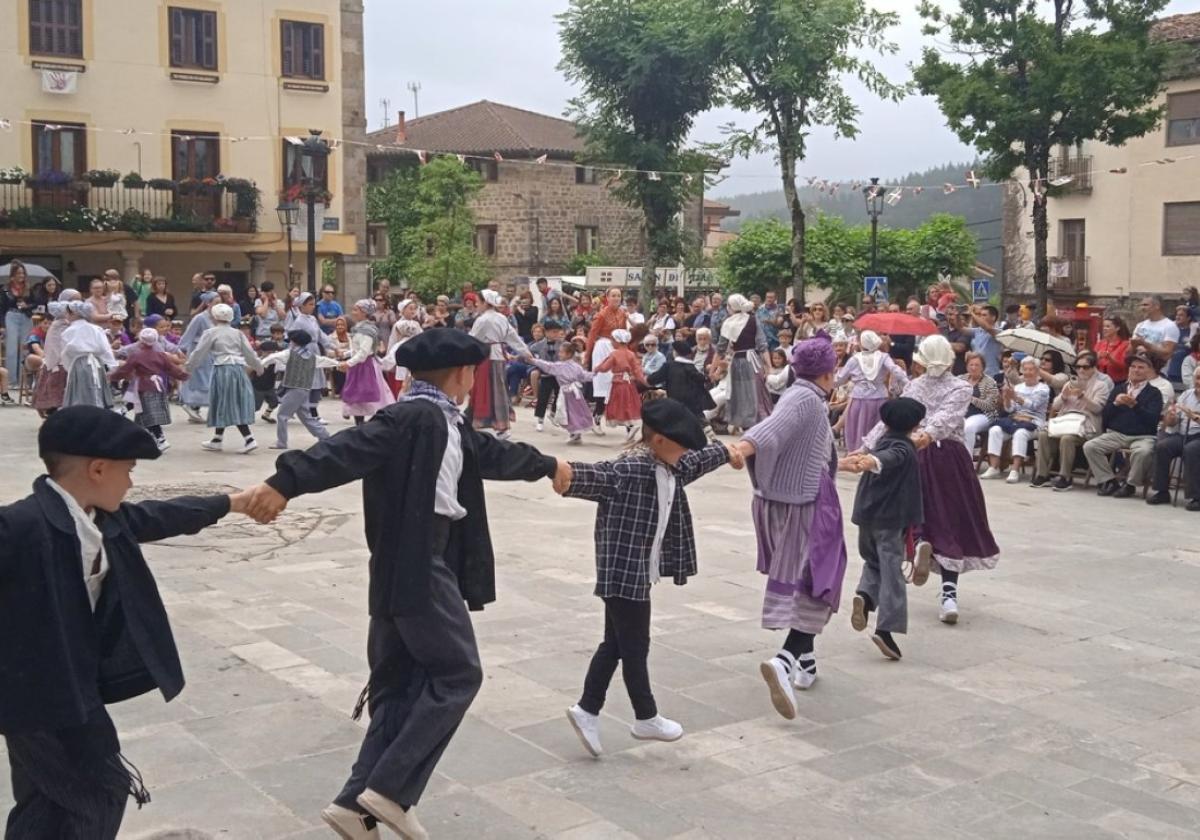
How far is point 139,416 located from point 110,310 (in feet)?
16.3

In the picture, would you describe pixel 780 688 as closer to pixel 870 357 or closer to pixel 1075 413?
pixel 870 357

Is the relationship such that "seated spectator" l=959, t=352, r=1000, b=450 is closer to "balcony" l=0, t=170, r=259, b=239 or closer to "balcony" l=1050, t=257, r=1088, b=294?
"balcony" l=0, t=170, r=259, b=239

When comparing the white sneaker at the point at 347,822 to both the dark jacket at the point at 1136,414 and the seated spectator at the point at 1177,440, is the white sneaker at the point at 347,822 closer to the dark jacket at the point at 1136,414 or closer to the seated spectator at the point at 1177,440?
the seated spectator at the point at 1177,440

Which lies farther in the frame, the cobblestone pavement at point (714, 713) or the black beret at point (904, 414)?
the black beret at point (904, 414)

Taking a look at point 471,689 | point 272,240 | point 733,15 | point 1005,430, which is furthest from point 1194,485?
point 272,240

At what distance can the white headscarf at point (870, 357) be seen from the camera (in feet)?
47.6

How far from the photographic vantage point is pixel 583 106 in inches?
1593

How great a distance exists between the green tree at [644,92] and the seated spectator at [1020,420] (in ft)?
76.9

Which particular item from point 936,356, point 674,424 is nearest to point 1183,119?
point 936,356

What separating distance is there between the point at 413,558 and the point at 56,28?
Answer: 30.8 meters

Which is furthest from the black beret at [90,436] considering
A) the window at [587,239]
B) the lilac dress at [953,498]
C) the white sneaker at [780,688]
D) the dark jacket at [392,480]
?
the window at [587,239]

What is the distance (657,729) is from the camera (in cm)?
596

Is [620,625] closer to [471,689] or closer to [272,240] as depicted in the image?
[471,689]

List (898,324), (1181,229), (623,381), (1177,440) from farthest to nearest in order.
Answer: (1181,229)
(623,381)
(898,324)
(1177,440)
